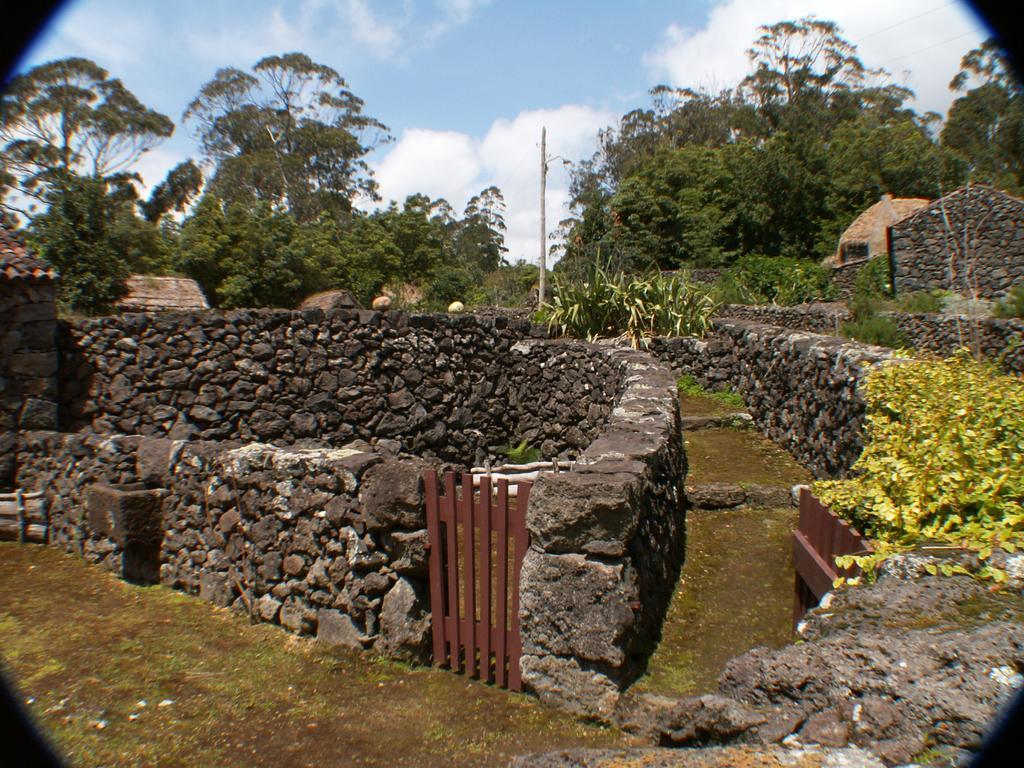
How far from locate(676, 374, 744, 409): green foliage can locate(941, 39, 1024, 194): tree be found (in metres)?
34.4

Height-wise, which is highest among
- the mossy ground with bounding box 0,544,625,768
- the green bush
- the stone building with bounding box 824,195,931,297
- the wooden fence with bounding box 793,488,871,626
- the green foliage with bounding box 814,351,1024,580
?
the stone building with bounding box 824,195,931,297

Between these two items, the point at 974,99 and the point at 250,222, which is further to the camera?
the point at 974,99

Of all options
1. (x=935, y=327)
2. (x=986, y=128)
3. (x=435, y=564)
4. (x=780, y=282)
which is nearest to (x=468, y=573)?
(x=435, y=564)

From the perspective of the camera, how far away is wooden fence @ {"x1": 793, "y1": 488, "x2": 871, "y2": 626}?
388 centimetres

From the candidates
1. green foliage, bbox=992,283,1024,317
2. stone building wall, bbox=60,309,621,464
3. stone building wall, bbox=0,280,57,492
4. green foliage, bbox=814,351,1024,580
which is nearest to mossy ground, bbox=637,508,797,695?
green foliage, bbox=814,351,1024,580

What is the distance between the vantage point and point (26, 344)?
10.4 m

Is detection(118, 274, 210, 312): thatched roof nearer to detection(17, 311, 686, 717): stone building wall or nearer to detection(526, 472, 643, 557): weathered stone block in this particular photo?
detection(17, 311, 686, 717): stone building wall

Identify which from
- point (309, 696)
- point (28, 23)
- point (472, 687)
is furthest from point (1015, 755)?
point (28, 23)

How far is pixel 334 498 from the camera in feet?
15.9

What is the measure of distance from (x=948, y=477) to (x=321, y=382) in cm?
818

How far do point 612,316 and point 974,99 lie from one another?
48785 mm

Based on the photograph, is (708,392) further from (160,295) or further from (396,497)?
(160,295)

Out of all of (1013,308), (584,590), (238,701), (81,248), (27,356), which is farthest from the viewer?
(81,248)

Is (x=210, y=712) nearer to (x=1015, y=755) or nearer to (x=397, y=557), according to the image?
(x=397, y=557)
